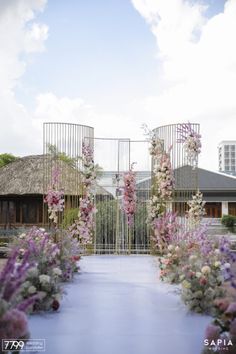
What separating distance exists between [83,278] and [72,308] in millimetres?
2182

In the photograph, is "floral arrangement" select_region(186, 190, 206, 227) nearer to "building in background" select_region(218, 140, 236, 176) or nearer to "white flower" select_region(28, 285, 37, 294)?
"white flower" select_region(28, 285, 37, 294)

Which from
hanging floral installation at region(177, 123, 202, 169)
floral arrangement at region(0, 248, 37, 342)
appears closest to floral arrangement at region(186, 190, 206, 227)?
hanging floral installation at region(177, 123, 202, 169)

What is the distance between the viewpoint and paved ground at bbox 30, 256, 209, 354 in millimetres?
3488

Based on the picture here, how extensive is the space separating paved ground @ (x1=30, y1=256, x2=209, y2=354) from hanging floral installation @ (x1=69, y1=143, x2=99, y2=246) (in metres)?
2.53

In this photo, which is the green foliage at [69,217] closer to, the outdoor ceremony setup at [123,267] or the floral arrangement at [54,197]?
the outdoor ceremony setup at [123,267]

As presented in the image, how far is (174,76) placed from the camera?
984 cm

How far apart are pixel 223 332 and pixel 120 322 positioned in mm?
1594

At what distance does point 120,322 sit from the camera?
14.1 feet

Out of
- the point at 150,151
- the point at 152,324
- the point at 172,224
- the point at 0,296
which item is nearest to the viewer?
the point at 0,296

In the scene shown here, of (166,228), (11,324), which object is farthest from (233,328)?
(166,228)

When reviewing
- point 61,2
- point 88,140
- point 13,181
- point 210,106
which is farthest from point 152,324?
point 13,181

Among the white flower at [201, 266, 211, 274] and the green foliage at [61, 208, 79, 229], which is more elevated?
the green foliage at [61, 208, 79, 229]

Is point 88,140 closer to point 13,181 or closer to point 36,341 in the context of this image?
point 36,341

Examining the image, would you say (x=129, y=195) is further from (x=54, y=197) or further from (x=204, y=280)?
(x=204, y=280)
